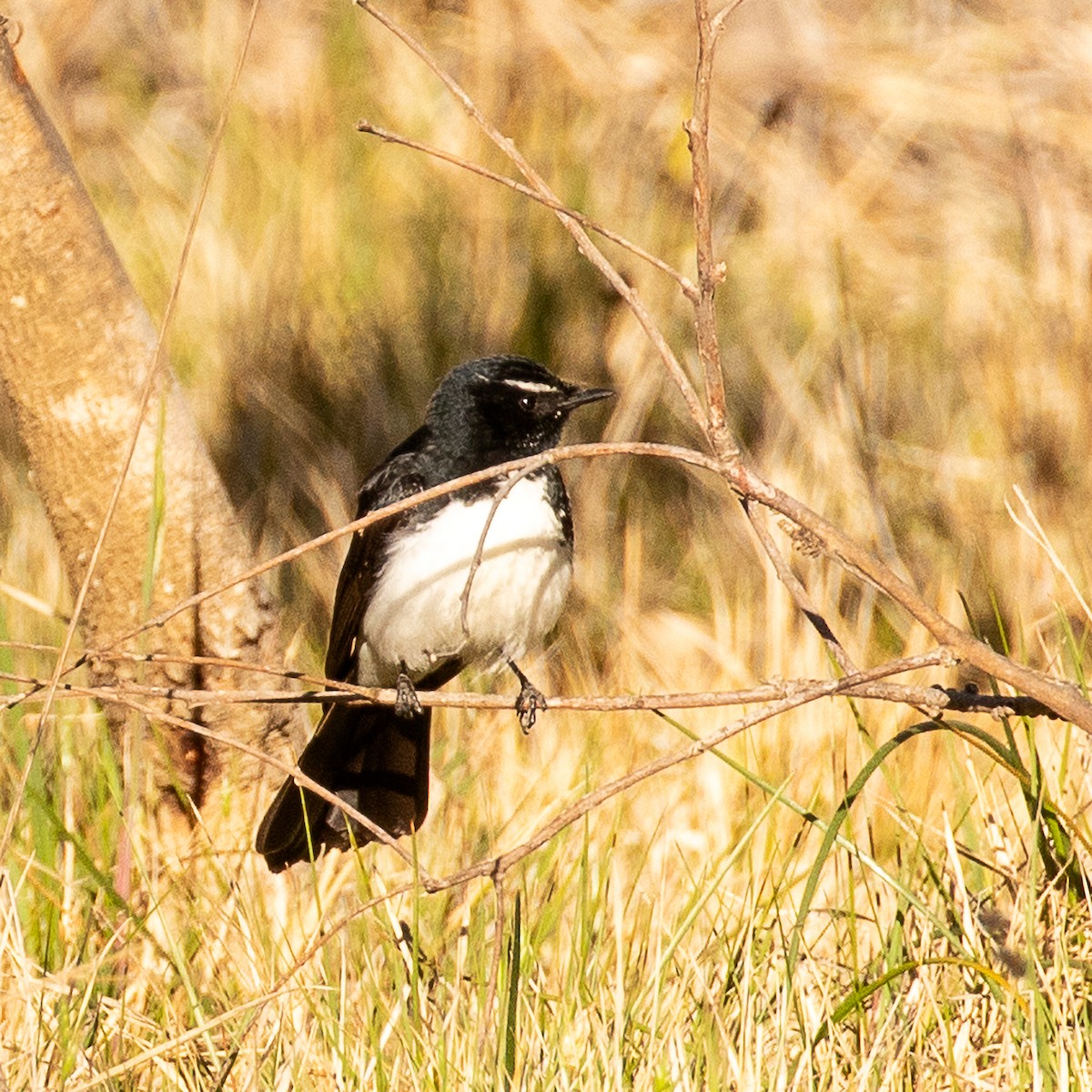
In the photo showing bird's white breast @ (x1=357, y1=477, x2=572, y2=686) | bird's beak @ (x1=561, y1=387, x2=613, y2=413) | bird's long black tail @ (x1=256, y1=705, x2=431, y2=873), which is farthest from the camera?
bird's beak @ (x1=561, y1=387, x2=613, y2=413)

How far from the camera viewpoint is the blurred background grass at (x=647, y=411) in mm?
3467

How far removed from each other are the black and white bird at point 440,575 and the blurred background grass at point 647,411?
0.56 ft

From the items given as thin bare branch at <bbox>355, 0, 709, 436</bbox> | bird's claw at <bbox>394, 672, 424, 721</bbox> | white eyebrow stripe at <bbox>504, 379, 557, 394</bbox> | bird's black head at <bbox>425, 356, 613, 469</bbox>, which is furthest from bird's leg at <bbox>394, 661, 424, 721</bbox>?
thin bare branch at <bbox>355, 0, 709, 436</bbox>

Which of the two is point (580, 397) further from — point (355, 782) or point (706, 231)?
point (706, 231)

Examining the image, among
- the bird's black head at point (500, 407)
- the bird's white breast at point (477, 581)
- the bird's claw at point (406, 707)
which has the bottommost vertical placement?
the bird's claw at point (406, 707)

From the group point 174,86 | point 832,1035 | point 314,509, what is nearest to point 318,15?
point 174,86

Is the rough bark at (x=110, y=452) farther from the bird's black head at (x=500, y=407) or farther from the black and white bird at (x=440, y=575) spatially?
the bird's black head at (x=500, y=407)

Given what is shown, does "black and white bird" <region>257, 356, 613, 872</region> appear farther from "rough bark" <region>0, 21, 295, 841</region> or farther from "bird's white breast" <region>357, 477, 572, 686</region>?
"rough bark" <region>0, 21, 295, 841</region>

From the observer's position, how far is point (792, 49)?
7.68 m

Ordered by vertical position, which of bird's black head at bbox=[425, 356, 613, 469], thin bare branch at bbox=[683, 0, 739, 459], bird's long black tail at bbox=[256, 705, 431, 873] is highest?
thin bare branch at bbox=[683, 0, 739, 459]

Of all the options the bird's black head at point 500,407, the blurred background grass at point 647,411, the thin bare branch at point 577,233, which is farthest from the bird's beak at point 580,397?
the thin bare branch at point 577,233

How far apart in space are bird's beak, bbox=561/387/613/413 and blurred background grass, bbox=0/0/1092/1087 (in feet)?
2.34

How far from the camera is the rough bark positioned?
4.09m

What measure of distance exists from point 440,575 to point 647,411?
1698mm
